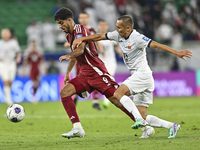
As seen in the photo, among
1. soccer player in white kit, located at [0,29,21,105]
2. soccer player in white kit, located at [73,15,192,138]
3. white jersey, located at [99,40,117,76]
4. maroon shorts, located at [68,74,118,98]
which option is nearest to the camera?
soccer player in white kit, located at [73,15,192,138]

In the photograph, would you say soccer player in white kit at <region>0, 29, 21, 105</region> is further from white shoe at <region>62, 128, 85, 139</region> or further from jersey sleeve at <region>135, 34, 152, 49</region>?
jersey sleeve at <region>135, 34, 152, 49</region>

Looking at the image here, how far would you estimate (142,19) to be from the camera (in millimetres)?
20250

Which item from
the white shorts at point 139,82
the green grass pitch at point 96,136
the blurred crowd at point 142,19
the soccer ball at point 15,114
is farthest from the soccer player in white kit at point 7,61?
the white shorts at point 139,82

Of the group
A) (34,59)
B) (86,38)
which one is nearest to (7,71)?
(34,59)

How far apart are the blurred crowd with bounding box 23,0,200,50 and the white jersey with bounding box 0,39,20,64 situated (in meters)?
3.62

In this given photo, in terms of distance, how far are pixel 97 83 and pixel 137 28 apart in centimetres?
1311

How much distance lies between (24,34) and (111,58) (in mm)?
9578

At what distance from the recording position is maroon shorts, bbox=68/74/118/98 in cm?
646

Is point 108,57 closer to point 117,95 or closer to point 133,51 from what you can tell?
point 133,51

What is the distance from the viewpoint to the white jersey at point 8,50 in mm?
15031

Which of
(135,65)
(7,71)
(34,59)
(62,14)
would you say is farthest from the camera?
(34,59)

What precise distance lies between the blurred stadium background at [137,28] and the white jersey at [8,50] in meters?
1.51

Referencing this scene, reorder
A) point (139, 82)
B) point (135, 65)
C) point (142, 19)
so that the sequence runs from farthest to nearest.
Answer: point (142, 19)
point (135, 65)
point (139, 82)

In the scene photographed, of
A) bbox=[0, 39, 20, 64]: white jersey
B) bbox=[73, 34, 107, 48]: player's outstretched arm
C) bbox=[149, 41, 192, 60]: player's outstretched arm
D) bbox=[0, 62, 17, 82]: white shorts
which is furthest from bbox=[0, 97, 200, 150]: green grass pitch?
bbox=[0, 39, 20, 64]: white jersey
